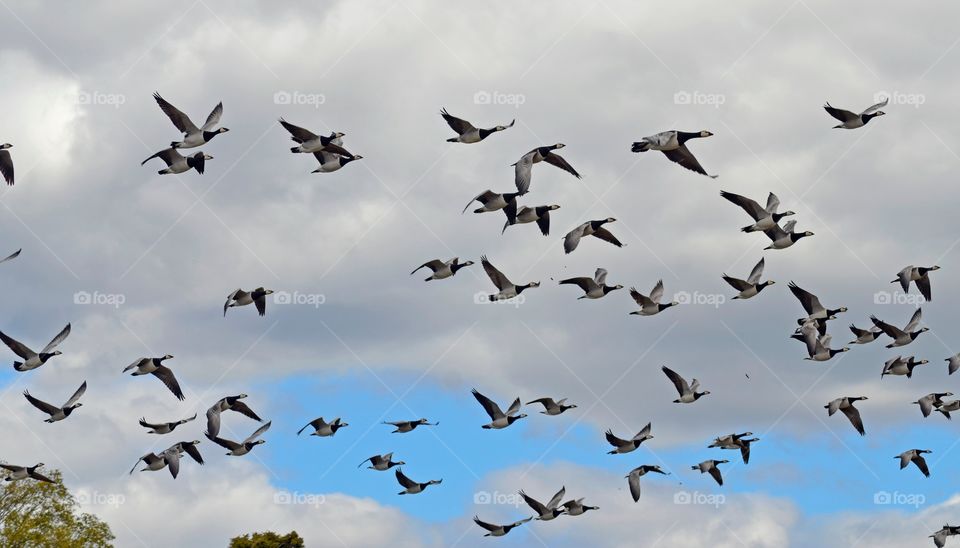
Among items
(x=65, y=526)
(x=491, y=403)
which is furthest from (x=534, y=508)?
(x=65, y=526)

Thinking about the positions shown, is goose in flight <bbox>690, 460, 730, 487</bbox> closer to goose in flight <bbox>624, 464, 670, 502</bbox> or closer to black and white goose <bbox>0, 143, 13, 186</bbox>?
goose in flight <bbox>624, 464, 670, 502</bbox>

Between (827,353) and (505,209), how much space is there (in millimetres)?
12044

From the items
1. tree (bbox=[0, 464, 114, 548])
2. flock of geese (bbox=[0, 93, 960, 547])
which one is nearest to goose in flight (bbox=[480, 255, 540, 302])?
flock of geese (bbox=[0, 93, 960, 547])

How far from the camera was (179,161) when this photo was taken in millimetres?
45406

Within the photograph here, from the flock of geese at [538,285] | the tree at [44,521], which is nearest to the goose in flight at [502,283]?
the flock of geese at [538,285]

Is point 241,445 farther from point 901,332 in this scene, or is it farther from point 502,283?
point 901,332

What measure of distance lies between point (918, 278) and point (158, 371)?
86.1ft

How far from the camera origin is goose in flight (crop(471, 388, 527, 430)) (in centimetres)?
5034

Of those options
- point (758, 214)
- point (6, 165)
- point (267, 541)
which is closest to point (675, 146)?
point (758, 214)

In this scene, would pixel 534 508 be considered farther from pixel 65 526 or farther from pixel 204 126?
pixel 65 526

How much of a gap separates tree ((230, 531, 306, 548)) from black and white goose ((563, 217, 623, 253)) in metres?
37.4

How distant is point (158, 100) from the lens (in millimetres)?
43031

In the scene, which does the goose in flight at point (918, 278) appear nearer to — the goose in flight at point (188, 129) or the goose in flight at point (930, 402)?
the goose in flight at point (930, 402)

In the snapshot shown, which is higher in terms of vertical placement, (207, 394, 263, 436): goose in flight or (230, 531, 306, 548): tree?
(230, 531, 306, 548): tree
